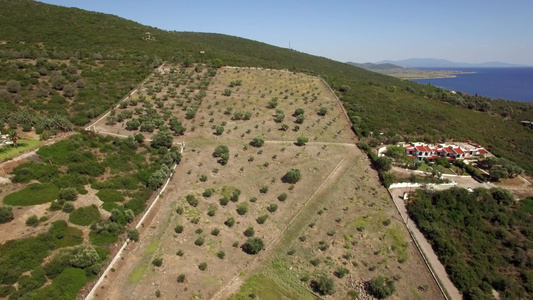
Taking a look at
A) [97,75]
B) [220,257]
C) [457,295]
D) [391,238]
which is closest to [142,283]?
[220,257]

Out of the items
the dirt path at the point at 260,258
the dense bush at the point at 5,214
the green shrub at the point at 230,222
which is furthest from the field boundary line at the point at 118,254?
the dense bush at the point at 5,214

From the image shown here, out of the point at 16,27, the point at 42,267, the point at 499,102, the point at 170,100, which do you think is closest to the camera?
the point at 42,267

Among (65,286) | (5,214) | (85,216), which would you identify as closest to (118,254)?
(65,286)

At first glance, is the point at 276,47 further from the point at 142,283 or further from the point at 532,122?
the point at 142,283

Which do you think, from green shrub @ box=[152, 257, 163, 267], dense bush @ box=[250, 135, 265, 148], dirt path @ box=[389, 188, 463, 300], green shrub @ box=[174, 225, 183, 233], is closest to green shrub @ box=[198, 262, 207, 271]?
green shrub @ box=[152, 257, 163, 267]

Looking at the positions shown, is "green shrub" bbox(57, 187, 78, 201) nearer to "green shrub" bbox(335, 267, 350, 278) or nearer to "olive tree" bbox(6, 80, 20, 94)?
"green shrub" bbox(335, 267, 350, 278)

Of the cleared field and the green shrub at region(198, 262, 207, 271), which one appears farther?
the green shrub at region(198, 262, 207, 271)
